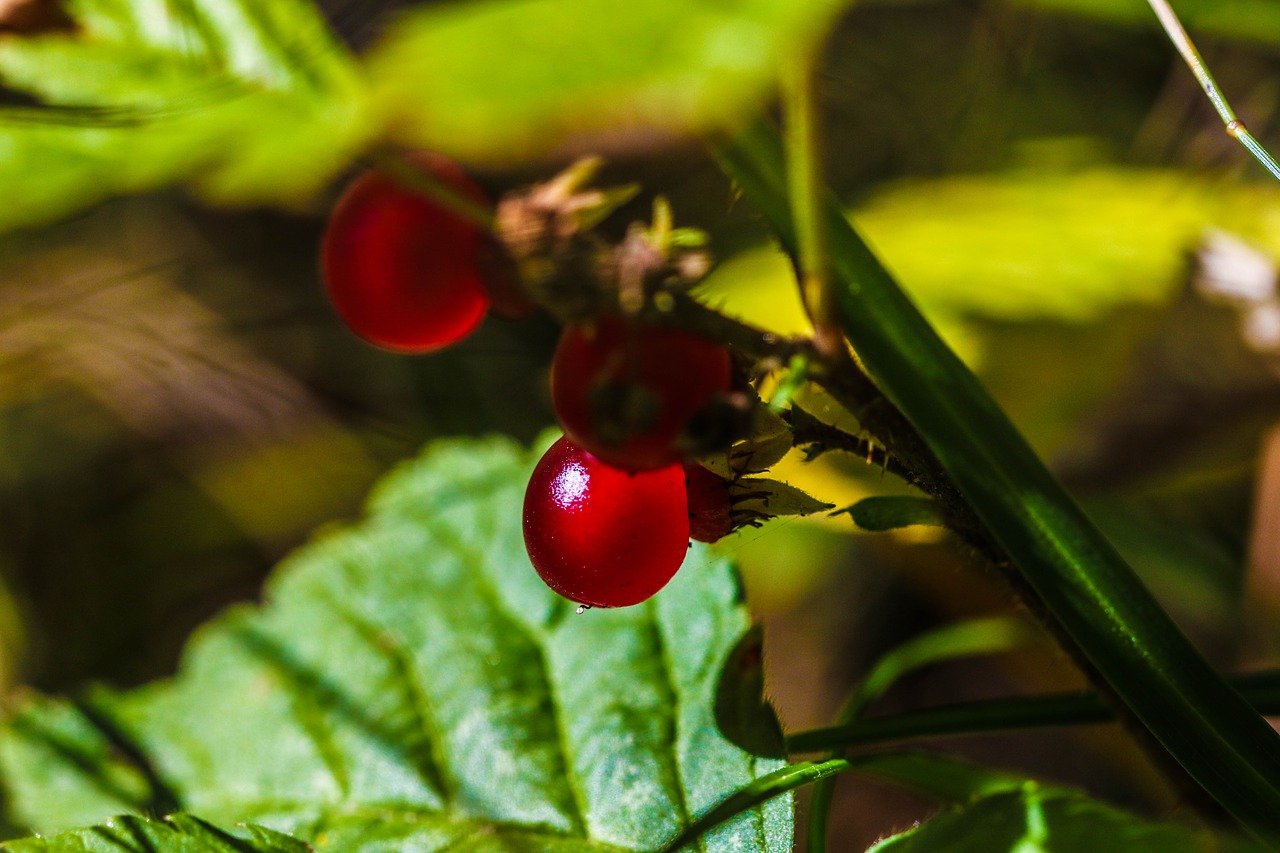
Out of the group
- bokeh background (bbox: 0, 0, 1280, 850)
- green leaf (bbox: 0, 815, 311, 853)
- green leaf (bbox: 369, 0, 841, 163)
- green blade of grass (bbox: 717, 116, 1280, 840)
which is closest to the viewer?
green leaf (bbox: 369, 0, 841, 163)

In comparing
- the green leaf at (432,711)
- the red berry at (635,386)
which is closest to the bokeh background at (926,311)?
the green leaf at (432,711)

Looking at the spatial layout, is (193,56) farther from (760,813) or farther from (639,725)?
(760,813)

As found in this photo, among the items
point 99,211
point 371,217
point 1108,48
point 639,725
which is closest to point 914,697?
point 639,725

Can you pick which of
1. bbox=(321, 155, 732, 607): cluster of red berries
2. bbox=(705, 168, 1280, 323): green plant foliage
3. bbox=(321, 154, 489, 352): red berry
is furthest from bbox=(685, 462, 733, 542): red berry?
bbox=(705, 168, 1280, 323): green plant foliage

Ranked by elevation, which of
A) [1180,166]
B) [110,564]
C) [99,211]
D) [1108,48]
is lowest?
[110,564]

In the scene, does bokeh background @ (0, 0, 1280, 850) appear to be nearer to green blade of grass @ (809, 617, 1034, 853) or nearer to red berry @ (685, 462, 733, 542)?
green blade of grass @ (809, 617, 1034, 853)

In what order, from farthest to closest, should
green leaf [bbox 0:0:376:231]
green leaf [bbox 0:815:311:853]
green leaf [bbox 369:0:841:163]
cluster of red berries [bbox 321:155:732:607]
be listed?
green leaf [bbox 0:0:376:231], green leaf [bbox 0:815:311:853], cluster of red berries [bbox 321:155:732:607], green leaf [bbox 369:0:841:163]

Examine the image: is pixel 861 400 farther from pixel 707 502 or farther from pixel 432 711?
pixel 432 711
